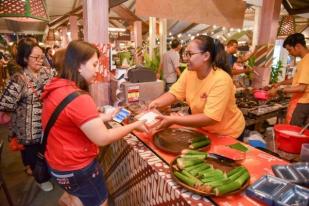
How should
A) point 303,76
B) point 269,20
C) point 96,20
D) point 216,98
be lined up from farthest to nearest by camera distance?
1. point 269,20
2. point 303,76
3. point 96,20
4. point 216,98

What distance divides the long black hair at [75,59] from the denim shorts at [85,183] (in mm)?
572

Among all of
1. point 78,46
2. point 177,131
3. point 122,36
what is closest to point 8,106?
point 78,46

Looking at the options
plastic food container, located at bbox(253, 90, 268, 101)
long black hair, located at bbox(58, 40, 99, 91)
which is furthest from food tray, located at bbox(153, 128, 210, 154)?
plastic food container, located at bbox(253, 90, 268, 101)

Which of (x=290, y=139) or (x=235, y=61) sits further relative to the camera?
(x=235, y=61)

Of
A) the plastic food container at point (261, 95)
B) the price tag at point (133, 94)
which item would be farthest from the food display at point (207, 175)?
the plastic food container at point (261, 95)

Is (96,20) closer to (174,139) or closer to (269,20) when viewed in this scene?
(174,139)

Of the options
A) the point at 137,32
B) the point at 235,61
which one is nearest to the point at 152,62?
the point at 235,61

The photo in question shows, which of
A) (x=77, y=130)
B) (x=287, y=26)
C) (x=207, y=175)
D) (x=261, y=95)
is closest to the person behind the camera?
(x=207, y=175)

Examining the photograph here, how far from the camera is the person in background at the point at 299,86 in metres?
2.94

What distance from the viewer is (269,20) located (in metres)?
4.34

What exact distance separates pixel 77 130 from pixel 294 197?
1.22 meters

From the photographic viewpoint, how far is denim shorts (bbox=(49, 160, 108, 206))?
1.57 metres

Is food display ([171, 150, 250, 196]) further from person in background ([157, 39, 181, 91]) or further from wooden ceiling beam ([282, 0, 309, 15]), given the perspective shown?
wooden ceiling beam ([282, 0, 309, 15])

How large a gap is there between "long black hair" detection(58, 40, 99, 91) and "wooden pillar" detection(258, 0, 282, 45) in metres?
→ 3.92
